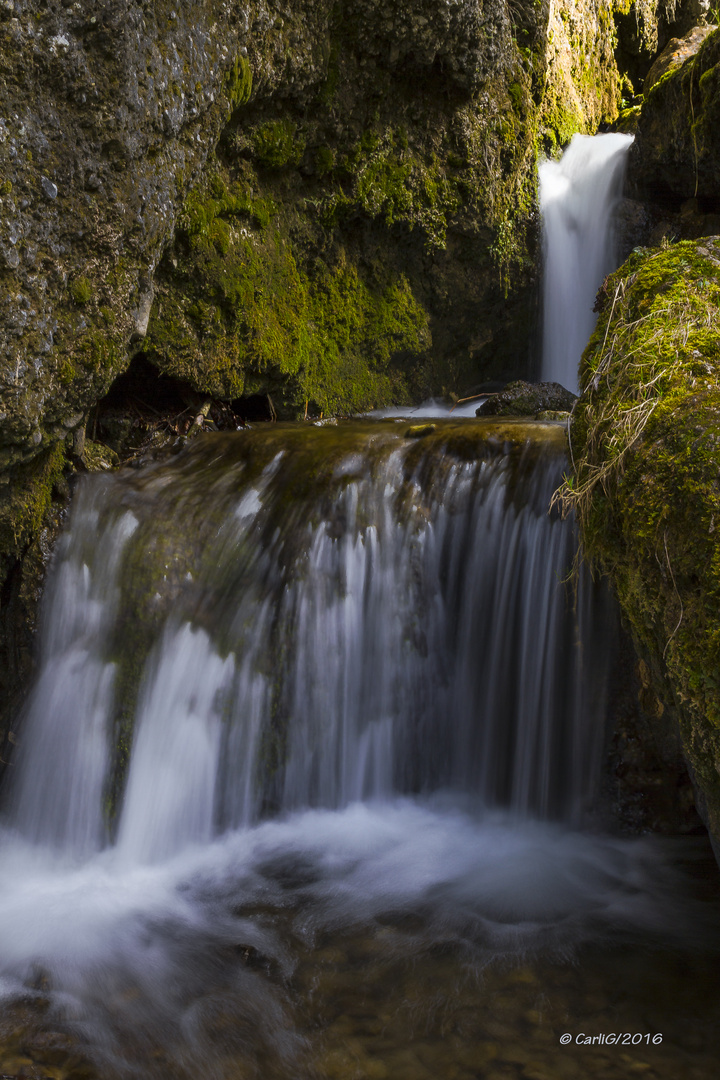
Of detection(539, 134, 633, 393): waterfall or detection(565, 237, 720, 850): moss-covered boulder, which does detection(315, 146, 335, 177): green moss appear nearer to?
detection(539, 134, 633, 393): waterfall

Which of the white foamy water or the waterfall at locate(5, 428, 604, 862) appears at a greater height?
the white foamy water

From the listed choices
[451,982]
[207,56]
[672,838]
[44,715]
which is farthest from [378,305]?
[451,982]

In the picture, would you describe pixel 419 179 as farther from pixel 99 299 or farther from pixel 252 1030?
pixel 252 1030

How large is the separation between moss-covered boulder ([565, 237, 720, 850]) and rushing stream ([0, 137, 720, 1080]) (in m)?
0.68

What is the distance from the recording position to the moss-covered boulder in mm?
2238

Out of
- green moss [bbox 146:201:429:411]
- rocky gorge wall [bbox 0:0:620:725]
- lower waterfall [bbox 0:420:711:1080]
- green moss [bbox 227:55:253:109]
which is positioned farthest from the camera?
green moss [bbox 146:201:429:411]

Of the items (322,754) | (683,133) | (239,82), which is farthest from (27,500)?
(683,133)

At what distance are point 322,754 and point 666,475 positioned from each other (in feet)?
7.49

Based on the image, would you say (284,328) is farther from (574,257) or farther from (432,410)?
(574,257)

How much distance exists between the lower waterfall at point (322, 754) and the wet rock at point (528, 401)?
161 cm

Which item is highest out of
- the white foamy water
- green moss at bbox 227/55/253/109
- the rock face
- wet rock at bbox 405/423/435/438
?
the rock face

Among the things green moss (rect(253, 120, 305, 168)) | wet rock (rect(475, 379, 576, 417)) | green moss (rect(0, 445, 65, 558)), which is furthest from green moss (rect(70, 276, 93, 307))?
wet rock (rect(475, 379, 576, 417))

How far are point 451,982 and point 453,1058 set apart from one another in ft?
1.14

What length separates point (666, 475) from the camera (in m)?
2.40
